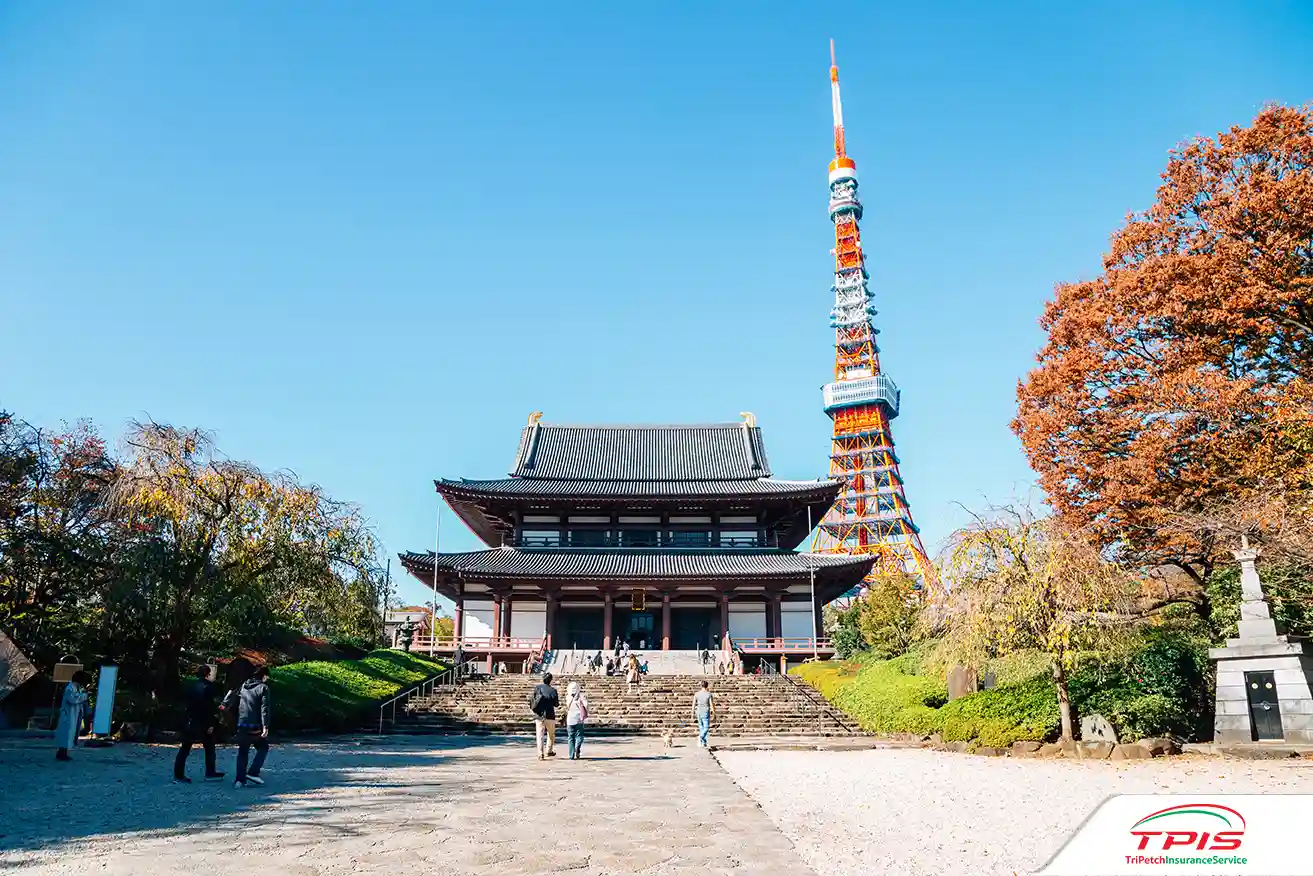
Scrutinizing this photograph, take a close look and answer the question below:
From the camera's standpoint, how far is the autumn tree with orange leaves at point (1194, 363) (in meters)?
19.0

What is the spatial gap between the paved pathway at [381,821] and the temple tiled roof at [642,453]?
3079 cm

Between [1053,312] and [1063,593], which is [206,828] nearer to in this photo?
[1063,593]

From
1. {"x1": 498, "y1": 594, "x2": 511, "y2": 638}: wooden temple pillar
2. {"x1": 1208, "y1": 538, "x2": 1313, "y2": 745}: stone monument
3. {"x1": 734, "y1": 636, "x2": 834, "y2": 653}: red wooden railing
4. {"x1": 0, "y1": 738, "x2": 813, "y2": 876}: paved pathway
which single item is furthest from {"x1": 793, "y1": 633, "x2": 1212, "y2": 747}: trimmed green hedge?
{"x1": 498, "y1": 594, "x2": 511, "y2": 638}: wooden temple pillar

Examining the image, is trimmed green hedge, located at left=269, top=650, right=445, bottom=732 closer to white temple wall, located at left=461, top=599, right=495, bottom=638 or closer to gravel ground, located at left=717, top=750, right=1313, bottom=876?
white temple wall, located at left=461, top=599, right=495, bottom=638

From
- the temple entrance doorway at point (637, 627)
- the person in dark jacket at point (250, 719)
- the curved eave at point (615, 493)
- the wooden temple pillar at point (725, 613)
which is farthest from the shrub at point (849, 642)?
the person in dark jacket at point (250, 719)

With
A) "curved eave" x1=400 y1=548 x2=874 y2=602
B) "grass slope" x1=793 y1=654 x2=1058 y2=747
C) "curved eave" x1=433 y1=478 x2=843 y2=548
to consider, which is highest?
"curved eave" x1=433 y1=478 x2=843 y2=548

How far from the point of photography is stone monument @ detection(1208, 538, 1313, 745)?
569 inches

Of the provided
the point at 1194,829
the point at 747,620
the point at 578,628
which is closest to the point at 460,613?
the point at 578,628

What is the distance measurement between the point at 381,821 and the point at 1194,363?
21.1m

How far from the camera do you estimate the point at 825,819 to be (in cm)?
892

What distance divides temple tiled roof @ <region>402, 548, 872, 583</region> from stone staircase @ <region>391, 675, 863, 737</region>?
7.63 m

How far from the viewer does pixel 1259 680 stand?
49.0ft

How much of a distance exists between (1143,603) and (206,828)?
20.4 m

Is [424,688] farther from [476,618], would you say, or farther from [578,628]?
[578,628]
